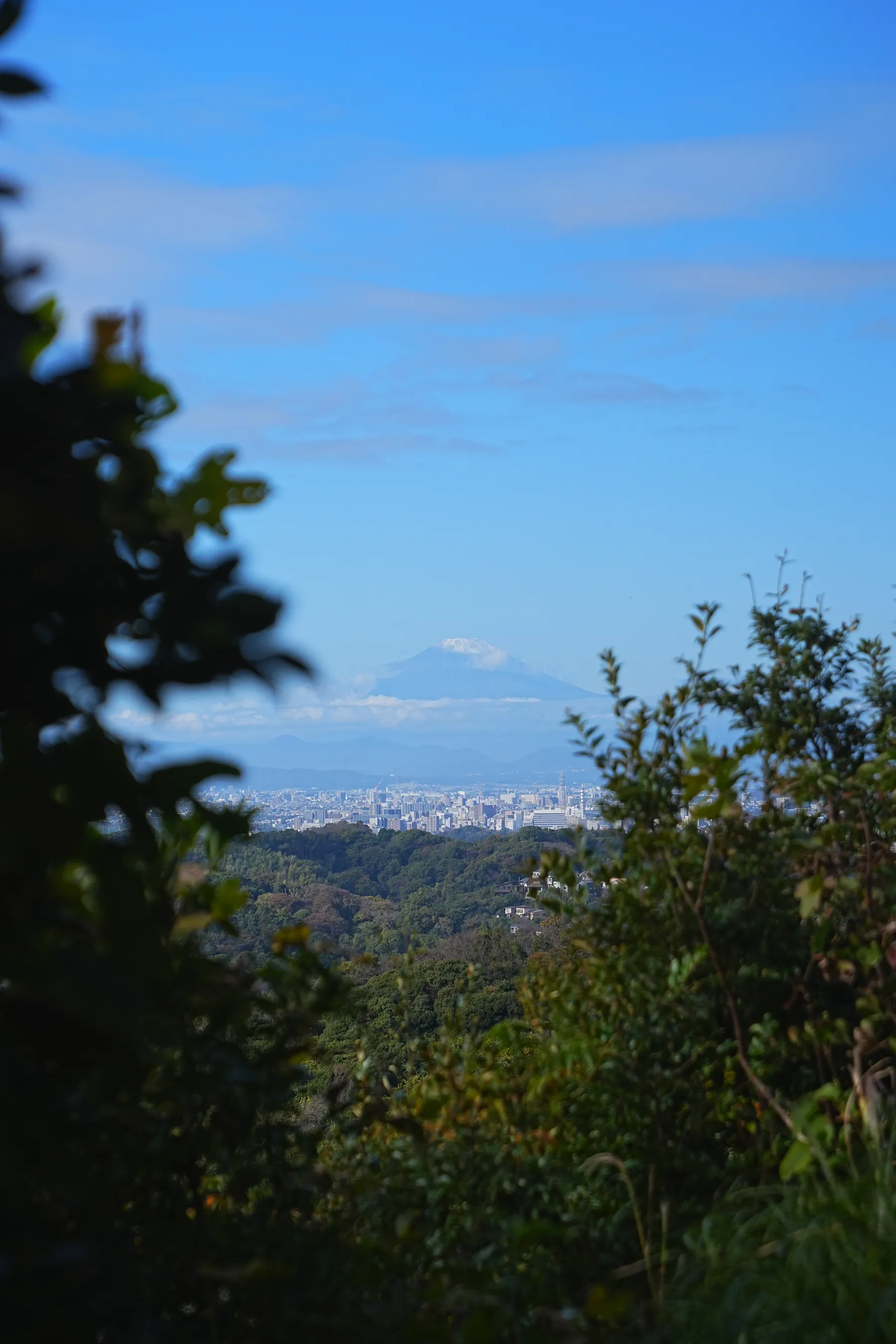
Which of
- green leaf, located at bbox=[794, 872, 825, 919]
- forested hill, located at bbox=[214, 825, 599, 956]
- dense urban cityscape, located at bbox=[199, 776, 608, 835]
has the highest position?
dense urban cityscape, located at bbox=[199, 776, 608, 835]

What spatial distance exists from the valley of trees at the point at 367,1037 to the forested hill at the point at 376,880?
1968 cm

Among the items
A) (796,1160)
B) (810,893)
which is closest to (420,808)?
(810,893)

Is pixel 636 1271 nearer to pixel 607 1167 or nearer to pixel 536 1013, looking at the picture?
pixel 607 1167

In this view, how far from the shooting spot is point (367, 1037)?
4613mm

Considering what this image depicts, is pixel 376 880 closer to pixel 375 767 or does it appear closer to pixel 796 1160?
pixel 796 1160

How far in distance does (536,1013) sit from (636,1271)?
153 cm

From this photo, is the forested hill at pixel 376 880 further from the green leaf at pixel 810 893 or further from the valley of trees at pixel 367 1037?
the green leaf at pixel 810 893

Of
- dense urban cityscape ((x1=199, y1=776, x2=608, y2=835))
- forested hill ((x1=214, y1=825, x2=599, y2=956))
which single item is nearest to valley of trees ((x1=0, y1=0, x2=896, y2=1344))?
forested hill ((x1=214, y1=825, x2=599, y2=956))

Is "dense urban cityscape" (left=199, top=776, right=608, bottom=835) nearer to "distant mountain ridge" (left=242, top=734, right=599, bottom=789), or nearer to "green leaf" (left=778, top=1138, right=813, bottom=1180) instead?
"distant mountain ridge" (left=242, top=734, right=599, bottom=789)

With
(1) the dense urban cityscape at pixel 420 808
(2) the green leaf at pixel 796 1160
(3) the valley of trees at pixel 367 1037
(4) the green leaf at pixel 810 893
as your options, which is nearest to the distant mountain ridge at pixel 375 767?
(1) the dense urban cityscape at pixel 420 808

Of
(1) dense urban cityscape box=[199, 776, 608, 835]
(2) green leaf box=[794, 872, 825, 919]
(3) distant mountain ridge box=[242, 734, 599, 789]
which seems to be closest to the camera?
(2) green leaf box=[794, 872, 825, 919]

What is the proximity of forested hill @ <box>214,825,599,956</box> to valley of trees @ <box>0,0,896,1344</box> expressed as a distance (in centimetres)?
1968

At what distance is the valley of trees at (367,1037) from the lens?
63.2 inches

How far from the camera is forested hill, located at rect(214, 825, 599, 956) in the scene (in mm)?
30375
